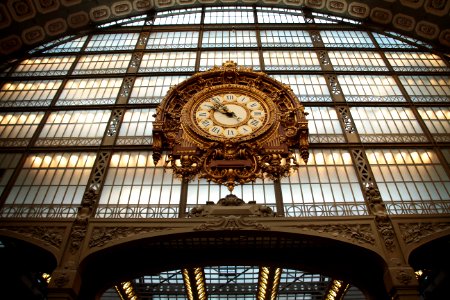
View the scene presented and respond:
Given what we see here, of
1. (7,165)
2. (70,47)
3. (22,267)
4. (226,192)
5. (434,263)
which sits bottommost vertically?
(434,263)

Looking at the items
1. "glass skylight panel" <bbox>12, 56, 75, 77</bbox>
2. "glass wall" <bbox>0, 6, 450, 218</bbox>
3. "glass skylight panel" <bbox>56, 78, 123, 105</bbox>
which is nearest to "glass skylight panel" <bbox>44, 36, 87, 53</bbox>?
"glass wall" <bbox>0, 6, 450, 218</bbox>

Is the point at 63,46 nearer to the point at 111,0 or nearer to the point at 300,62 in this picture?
the point at 111,0

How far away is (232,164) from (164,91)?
20.1 feet

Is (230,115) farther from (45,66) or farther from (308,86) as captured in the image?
(45,66)

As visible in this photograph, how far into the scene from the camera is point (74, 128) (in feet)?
55.6

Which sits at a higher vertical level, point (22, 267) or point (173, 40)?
point (173, 40)

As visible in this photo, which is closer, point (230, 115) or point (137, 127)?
point (230, 115)

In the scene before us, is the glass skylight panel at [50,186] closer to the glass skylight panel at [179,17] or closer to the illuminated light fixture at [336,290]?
the illuminated light fixture at [336,290]

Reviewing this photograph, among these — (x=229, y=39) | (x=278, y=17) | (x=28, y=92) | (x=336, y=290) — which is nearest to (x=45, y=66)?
(x=28, y=92)

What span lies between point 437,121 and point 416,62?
497 cm

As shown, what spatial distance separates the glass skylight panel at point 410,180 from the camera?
13.7 metres

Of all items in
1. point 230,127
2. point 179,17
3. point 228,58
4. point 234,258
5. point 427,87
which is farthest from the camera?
point 179,17

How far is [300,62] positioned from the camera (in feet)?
66.7

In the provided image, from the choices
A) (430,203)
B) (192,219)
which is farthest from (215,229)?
(430,203)
